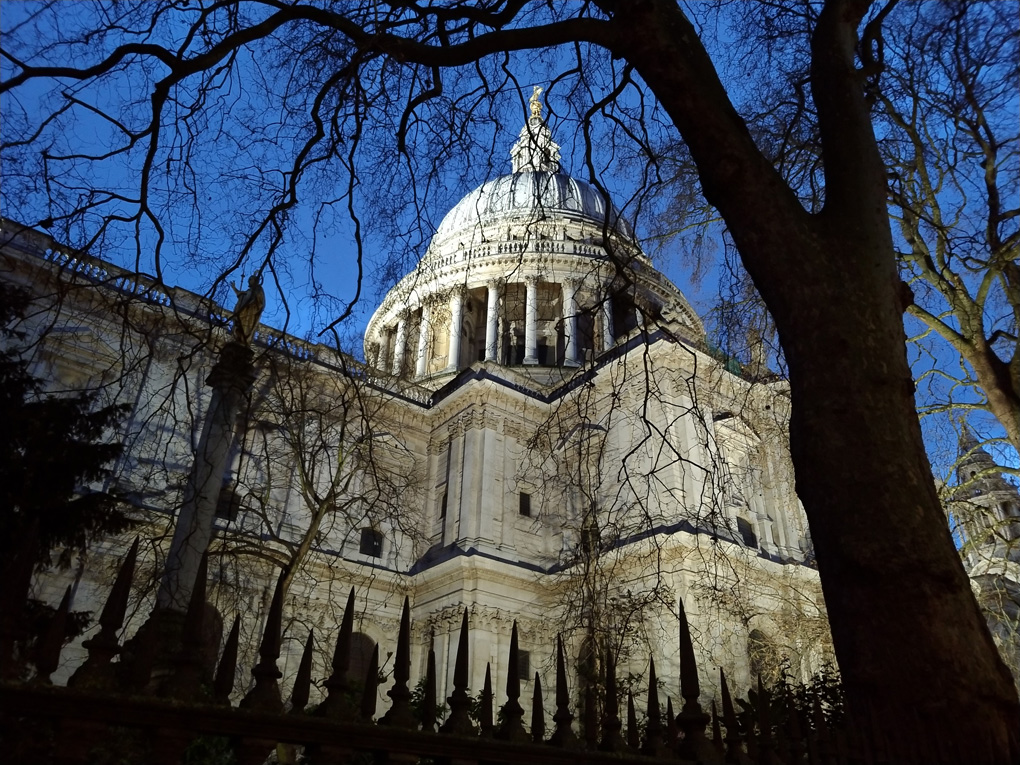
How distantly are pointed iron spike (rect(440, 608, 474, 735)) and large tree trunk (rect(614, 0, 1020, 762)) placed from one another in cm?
188

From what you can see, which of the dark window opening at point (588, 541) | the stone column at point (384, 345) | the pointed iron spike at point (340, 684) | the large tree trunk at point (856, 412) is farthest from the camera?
the stone column at point (384, 345)

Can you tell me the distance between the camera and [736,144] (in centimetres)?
409

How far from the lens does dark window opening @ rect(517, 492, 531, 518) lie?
2723cm

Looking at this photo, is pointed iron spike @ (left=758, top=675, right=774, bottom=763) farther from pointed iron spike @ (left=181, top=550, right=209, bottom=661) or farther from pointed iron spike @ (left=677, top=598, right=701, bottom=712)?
pointed iron spike @ (left=181, top=550, right=209, bottom=661)

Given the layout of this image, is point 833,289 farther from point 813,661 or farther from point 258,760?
point 813,661

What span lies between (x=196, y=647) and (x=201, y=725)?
18cm

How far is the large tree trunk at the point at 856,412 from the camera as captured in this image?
309 centimetres

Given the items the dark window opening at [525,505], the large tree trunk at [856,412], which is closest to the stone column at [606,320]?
the large tree trunk at [856,412]

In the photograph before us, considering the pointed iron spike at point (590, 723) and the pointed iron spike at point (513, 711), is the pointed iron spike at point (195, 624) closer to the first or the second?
the pointed iron spike at point (513, 711)

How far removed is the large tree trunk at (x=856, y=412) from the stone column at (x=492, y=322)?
3228cm

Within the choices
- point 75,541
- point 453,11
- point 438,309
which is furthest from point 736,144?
point 75,541

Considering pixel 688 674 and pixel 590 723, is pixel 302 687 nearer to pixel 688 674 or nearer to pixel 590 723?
pixel 590 723

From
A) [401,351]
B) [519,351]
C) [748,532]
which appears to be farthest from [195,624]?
[519,351]

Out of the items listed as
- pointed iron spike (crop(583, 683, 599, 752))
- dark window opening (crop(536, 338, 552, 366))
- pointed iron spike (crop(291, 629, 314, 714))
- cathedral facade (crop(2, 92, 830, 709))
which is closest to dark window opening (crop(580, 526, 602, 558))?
pointed iron spike (crop(583, 683, 599, 752))
